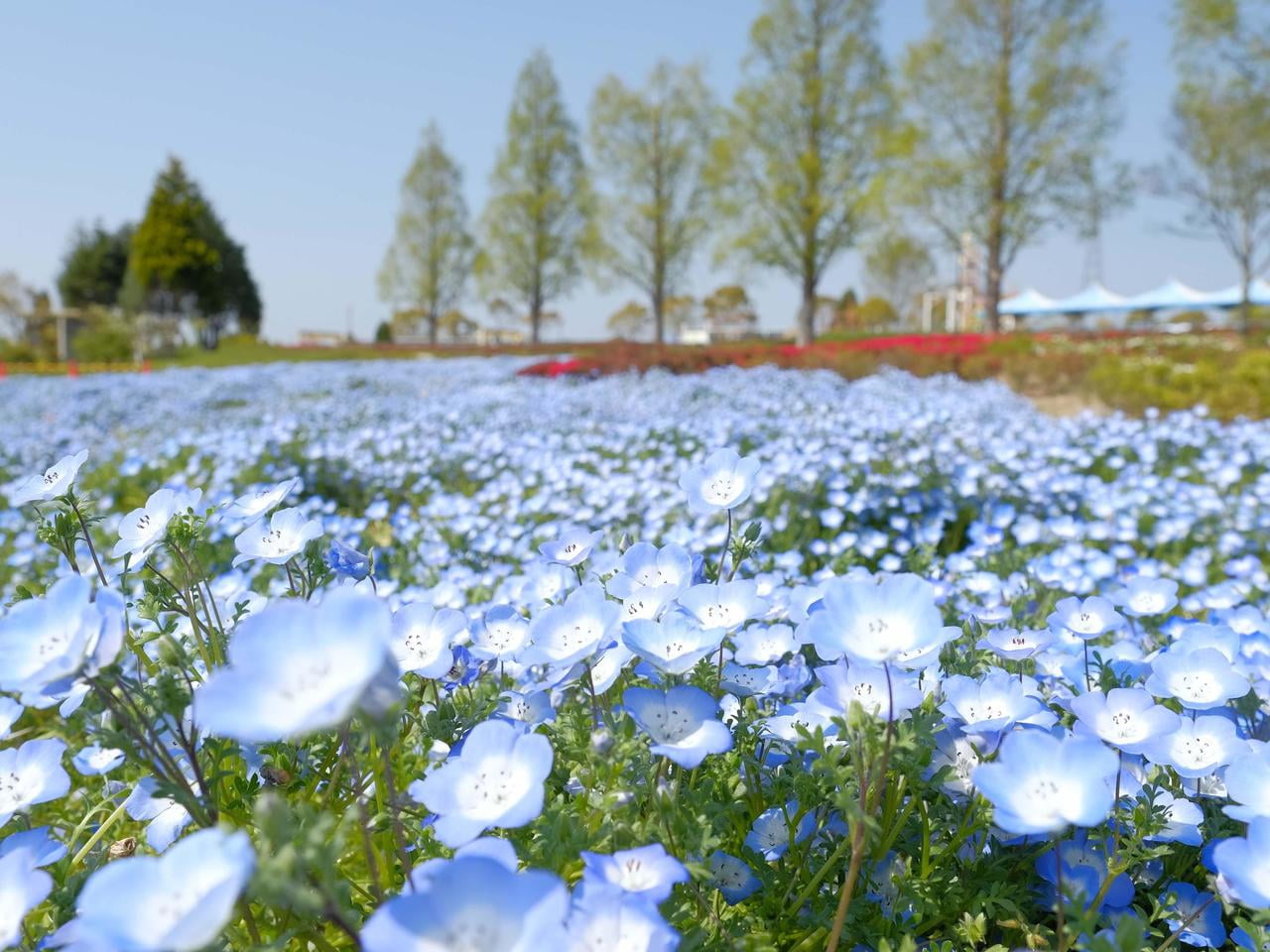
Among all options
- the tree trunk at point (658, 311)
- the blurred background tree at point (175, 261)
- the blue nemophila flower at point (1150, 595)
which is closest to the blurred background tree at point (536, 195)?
the tree trunk at point (658, 311)

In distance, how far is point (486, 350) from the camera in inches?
1078

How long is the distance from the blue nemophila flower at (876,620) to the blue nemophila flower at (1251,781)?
419 millimetres

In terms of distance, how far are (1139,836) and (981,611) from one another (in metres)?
0.77

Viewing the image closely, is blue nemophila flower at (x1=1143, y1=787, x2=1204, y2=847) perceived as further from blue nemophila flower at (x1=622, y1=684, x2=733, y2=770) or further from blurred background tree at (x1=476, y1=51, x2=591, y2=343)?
blurred background tree at (x1=476, y1=51, x2=591, y2=343)

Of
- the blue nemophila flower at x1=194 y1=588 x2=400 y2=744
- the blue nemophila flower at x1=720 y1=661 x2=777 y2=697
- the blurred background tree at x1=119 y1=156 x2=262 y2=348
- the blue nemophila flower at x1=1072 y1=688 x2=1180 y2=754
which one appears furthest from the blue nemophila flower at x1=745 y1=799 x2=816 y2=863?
the blurred background tree at x1=119 y1=156 x2=262 y2=348

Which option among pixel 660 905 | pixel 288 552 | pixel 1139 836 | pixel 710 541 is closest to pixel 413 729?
pixel 288 552

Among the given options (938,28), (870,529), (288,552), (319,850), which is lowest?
(870,529)

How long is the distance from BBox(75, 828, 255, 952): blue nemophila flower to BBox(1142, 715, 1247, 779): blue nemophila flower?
1060 millimetres

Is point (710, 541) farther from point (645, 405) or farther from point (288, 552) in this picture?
point (645, 405)

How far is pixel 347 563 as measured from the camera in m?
1.34

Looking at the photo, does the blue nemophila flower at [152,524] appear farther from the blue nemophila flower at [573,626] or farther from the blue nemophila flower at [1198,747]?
the blue nemophila flower at [1198,747]

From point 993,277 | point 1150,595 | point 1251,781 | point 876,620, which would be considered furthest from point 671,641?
point 993,277

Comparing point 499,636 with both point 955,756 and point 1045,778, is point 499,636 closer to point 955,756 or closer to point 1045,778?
point 955,756

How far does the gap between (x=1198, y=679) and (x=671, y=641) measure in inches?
33.3
